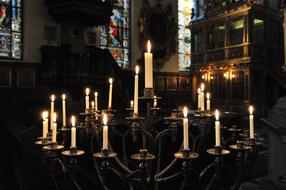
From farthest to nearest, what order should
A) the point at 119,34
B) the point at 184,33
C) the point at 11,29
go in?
the point at 184,33
the point at 119,34
the point at 11,29

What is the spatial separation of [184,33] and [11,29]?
33.9 feet

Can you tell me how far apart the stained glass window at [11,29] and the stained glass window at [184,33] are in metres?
9.50

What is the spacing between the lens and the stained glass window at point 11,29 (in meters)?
10.6

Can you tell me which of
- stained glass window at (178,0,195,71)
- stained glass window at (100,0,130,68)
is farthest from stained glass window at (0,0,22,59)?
stained glass window at (178,0,195,71)

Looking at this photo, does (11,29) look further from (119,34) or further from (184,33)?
(184,33)

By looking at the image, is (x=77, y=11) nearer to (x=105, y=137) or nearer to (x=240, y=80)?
(x=240, y=80)

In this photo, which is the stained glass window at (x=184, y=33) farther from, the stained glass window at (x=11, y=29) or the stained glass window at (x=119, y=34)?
the stained glass window at (x=11, y=29)

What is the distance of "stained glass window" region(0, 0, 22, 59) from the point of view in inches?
417

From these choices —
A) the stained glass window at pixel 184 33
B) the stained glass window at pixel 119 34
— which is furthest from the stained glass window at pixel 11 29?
the stained glass window at pixel 184 33

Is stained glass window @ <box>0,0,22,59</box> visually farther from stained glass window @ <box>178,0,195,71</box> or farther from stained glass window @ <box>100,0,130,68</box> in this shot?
stained glass window @ <box>178,0,195,71</box>

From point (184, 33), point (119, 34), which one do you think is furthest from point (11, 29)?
point (184, 33)

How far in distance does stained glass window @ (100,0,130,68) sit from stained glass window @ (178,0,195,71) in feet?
13.4

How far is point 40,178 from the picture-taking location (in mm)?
4066

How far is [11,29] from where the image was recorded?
10.8 metres
